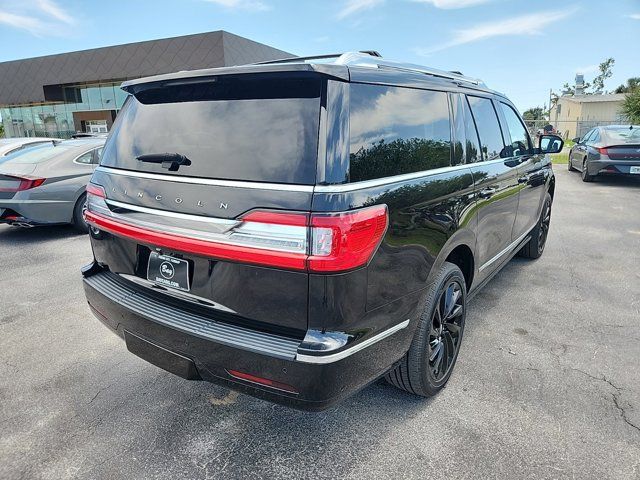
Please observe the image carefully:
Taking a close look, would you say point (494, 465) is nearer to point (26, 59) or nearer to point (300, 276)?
point (300, 276)

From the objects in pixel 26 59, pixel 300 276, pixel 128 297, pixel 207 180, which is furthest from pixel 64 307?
pixel 26 59

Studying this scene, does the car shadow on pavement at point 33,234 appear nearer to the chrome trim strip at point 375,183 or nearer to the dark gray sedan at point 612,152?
the chrome trim strip at point 375,183

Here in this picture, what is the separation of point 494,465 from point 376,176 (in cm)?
153

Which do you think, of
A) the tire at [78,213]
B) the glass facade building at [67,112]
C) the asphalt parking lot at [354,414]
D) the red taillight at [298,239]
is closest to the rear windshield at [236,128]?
the red taillight at [298,239]

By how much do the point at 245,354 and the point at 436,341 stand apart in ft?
4.30

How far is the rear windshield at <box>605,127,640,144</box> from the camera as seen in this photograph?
1071cm

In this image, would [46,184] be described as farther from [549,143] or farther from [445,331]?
[549,143]

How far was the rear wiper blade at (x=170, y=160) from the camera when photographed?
208 cm

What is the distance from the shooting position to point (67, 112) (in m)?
34.4

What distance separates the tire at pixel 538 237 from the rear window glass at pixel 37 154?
22.6ft

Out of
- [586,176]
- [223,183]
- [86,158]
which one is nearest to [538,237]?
[223,183]

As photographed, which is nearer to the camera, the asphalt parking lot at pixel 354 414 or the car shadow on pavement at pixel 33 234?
the asphalt parking lot at pixel 354 414

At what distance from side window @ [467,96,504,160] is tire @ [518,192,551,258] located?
1.89 metres

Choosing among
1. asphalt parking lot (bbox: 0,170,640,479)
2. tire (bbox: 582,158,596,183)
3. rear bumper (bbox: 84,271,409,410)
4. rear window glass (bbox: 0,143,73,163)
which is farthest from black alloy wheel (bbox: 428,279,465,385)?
tire (bbox: 582,158,596,183)
